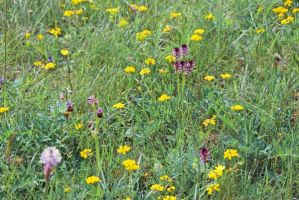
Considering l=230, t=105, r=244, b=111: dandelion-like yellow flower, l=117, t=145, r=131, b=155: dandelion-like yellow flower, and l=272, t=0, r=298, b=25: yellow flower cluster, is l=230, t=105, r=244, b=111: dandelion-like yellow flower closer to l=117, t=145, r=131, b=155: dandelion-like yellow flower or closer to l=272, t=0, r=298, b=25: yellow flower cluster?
l=117, t=145, r=131, b=155: dandelion-like yellow flower

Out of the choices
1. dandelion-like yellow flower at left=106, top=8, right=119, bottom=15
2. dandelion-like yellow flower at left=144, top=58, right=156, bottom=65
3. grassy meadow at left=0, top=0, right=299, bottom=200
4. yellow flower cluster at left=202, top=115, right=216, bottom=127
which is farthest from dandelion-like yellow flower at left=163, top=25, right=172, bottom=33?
yellow flower cluster at left=202, top=115, right=216, bottom=127

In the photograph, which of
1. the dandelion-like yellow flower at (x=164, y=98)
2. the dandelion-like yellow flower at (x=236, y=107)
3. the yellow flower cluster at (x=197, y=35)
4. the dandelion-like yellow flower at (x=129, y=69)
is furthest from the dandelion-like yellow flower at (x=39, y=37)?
the dandelion-like yellow flower at (x=236, y=107)

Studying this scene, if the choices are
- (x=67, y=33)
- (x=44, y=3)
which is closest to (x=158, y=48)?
(x=67, y=33)

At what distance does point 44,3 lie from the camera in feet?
14.0

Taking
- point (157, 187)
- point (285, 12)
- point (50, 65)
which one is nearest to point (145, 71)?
point (50, 65)

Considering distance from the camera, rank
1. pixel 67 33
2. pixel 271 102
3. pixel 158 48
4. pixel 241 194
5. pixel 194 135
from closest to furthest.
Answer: pixel 241 194 → pixel 194 135 → pixel 271 102 → pixel 158 48 → pixel 67 33

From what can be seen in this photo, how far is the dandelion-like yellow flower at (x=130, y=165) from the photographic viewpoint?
269 cm

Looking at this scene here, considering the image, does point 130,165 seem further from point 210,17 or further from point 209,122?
point 210,17

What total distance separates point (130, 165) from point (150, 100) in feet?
2.28

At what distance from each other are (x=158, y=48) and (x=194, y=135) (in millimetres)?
834

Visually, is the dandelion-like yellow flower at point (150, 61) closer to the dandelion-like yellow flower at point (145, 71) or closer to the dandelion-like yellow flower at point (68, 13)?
the dandelion-like yellow flower at point (145, 71)

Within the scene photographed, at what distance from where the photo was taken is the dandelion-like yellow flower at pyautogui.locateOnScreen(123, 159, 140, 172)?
2.69 m

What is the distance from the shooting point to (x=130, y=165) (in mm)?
2703

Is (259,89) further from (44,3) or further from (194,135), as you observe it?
(44,3)
